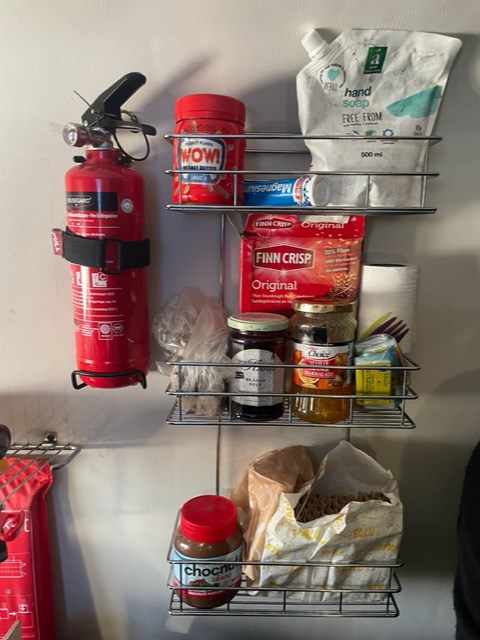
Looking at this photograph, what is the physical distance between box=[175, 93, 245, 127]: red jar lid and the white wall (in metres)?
0.10

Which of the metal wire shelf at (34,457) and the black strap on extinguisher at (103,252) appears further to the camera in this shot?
the metal wire shelf at (34,457)

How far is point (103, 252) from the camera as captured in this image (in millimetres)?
667

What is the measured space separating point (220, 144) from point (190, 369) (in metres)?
0.31

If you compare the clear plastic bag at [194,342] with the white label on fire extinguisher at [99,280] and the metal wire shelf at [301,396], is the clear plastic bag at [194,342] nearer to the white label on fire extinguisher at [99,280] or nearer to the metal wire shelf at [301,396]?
the metal wire shelf at [301,396]

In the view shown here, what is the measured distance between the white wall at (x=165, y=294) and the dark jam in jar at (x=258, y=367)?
15 centimetres

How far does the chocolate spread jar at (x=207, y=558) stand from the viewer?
69cm

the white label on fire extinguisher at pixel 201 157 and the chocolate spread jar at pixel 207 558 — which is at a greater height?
the white label on fire extinguisher at pixel 201 157

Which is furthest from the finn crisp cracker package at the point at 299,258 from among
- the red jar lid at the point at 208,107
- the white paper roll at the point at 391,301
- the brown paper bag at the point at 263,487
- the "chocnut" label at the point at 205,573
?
the "chocnut" label at the point at 205,573

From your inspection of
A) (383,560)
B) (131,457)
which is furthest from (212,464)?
(383,560)

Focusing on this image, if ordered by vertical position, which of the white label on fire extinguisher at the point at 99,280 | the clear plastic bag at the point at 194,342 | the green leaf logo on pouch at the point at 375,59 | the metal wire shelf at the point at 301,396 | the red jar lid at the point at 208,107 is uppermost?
the green leaf logo on pouch at the point at 375,59

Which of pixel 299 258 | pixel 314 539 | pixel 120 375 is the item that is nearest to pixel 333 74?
pixel 299 258

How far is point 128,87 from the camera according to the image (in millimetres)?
665

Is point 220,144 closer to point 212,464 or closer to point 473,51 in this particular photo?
point 473,51

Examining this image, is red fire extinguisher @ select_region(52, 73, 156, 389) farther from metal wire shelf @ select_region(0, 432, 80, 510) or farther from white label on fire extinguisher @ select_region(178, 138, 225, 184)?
metal wire shelf @ select_region(0, 432, 80, 510)
